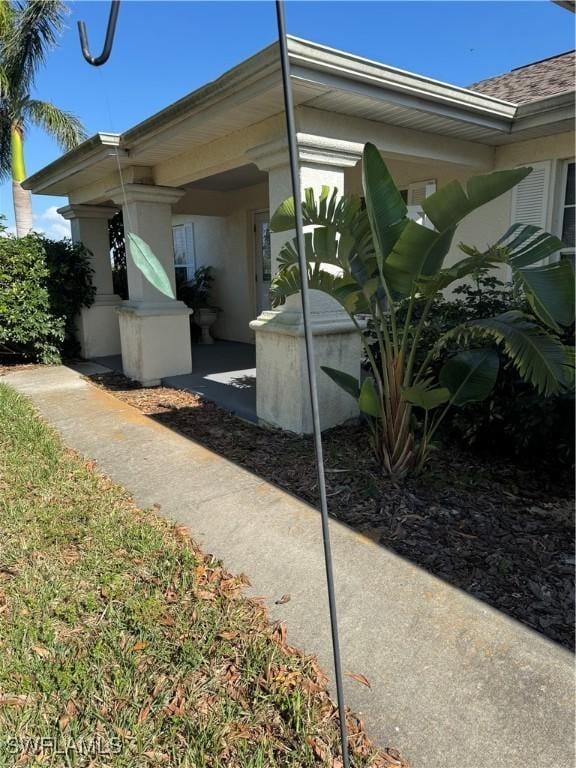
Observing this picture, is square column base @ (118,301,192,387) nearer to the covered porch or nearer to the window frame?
the covered porch

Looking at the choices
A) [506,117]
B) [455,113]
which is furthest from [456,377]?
[506,117]

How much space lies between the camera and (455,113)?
5.33 meters

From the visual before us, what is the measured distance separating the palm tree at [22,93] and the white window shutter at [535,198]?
41.3ft

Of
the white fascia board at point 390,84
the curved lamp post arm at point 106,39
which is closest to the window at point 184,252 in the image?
the white fascia board at point 390,84

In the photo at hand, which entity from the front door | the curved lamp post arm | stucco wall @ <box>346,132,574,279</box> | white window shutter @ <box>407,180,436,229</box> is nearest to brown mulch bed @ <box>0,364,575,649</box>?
the curved lamp post arm

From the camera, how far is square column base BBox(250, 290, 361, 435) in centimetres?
510

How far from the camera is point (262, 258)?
11000mm

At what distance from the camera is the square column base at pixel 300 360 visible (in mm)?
5098

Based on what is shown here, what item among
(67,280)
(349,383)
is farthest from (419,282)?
(67,280)

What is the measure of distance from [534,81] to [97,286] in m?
7.94

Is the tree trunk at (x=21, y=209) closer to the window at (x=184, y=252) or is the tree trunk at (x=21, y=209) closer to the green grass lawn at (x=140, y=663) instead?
the window at (x=184, y=252)

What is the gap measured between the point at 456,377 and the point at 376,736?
2.65m

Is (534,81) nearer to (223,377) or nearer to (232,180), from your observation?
(232,180)

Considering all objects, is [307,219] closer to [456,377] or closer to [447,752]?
[456,377]
